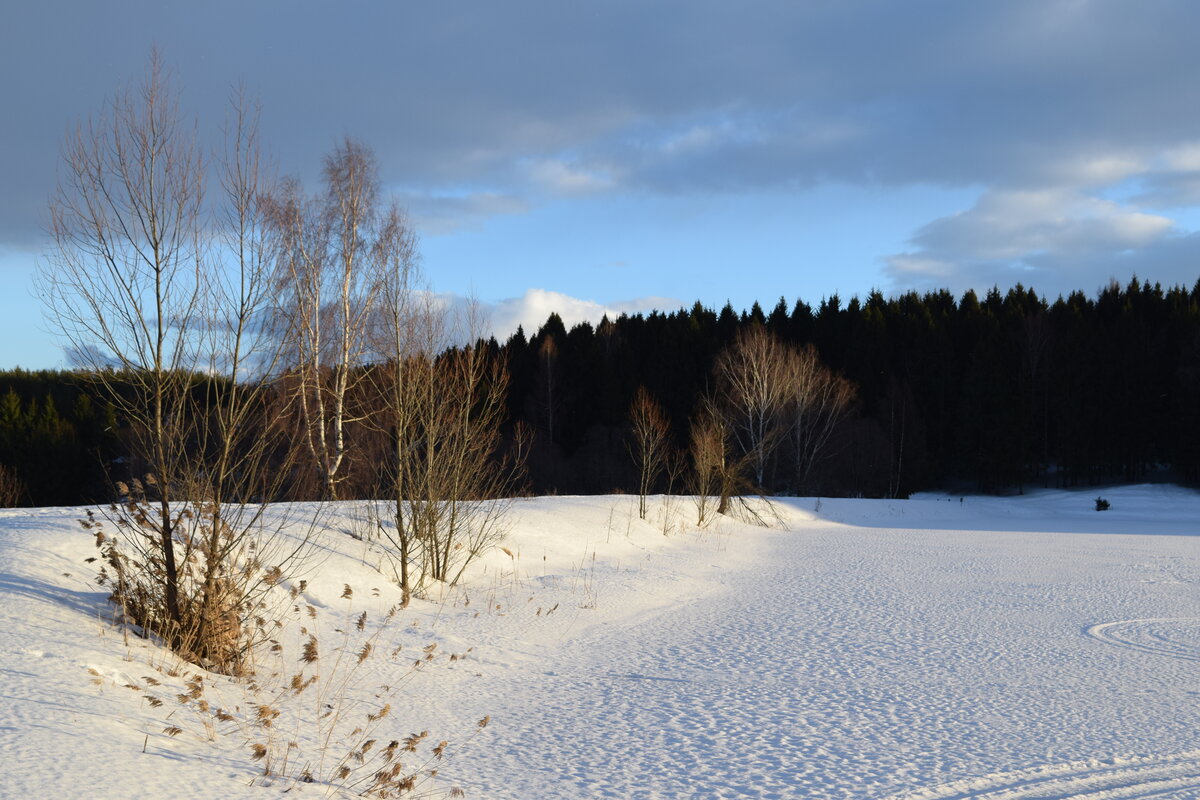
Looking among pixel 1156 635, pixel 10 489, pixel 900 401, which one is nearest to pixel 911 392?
pixel 900 401

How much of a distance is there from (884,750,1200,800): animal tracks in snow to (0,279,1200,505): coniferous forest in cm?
2735

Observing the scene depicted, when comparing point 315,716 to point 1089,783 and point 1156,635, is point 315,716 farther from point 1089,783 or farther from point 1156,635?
point 1156,635

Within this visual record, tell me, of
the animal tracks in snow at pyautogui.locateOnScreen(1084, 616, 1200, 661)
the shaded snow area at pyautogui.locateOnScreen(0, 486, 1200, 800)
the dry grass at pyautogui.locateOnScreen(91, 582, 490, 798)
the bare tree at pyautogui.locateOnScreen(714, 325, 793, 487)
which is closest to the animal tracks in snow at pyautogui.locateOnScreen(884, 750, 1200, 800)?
the shaded snow area at pyautogui.locateOnScreen(0, 486, 1200, 800)

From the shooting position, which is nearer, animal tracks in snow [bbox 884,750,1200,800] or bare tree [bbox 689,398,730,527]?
animal tracks in snow [bbox 884,750,1200,800]

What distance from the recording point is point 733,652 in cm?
891

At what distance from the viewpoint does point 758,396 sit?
1357 inches

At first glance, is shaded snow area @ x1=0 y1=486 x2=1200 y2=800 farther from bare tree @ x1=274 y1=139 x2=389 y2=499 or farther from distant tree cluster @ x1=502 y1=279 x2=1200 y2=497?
distant tree cluster @ x1=502 y1=279 x2=1200 y2=497

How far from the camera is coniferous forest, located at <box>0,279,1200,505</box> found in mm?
42500

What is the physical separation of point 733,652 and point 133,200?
7.00 m

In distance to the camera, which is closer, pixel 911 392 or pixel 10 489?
pixel 10 489

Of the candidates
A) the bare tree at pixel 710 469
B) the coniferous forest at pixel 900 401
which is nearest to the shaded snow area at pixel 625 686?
the bare tree at pixel 710 469

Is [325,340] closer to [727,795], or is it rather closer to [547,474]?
[727,795]

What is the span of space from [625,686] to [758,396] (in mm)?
27708

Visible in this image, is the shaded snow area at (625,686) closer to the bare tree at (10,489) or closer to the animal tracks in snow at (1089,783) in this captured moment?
the animal tracks in snow at (1089,783)
